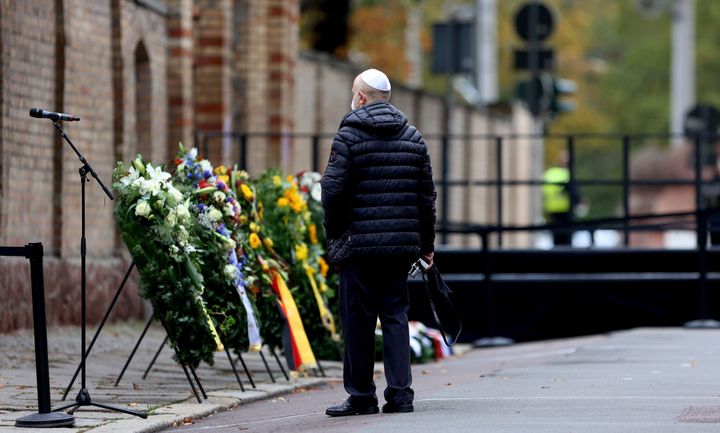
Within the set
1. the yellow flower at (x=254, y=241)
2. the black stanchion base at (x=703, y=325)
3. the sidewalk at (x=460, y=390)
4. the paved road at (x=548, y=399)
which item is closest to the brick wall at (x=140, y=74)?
the sidewalk at (x=460, y=390)

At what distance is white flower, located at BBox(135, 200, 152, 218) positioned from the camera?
38.1 ft

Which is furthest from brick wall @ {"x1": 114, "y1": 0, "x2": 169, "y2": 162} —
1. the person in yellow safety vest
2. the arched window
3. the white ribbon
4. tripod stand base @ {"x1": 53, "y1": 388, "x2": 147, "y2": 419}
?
tripod stand base @ {"x1": 53, "y1": 388, "x2": 147, "y2": 419}

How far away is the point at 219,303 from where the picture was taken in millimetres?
12562

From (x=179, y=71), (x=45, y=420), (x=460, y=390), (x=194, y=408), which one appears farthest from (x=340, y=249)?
(x=179, y=71)

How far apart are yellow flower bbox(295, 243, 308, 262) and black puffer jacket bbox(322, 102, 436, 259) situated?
10.5ft

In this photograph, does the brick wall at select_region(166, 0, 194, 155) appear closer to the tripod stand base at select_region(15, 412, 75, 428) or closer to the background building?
the background building

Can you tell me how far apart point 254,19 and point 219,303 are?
10.6 meters

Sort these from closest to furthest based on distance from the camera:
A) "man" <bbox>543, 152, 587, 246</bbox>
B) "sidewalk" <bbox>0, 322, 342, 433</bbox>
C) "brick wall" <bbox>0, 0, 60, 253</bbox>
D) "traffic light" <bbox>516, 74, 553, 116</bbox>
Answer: "sidewalk" <bbox>0, 322, 342, 433</bbox>, "brick wall" <bbox>0, 0, 60, 253</bbox>, "man" <bbox>543, 152, 587, 246</bbox>, "traffic light" <bbox>516, 74, 553, 116</bbox>

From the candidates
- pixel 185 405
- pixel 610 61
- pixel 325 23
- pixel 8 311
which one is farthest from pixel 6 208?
pixel 610 61

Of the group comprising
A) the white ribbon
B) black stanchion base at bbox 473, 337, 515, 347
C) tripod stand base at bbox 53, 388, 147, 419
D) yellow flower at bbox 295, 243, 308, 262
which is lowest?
black stanchion base at bbox 473, 337, 515, 347

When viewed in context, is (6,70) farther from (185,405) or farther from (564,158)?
(564,158)

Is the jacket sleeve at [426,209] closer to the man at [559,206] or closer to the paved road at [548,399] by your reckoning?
the paved road at [548,399]

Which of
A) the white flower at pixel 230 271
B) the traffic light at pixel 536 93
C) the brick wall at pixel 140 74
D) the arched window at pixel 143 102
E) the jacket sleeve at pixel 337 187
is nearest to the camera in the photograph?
the jacket sleeve at pixel 337 187

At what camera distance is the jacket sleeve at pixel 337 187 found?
35.0 feet
